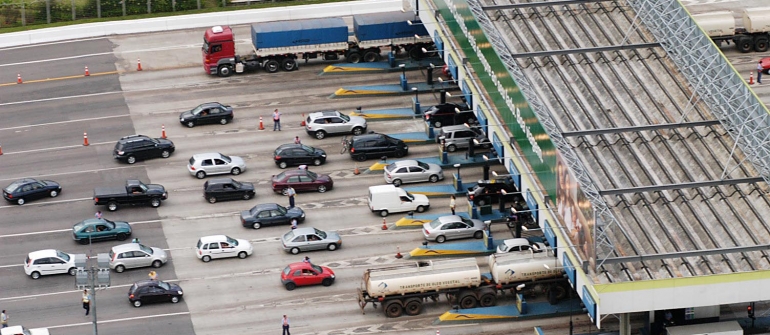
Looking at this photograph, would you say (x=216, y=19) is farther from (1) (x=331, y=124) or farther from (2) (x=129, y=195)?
(2) (x=129, y=195)

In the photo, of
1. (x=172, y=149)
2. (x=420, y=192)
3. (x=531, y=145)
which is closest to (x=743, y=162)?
(x=531, y=145)

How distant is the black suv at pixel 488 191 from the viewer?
126 meters

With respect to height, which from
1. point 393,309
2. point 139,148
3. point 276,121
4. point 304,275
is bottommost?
point 393,309

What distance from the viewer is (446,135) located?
133625 millimetres

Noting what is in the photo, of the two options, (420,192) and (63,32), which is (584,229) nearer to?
(420,192)

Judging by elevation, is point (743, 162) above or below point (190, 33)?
below

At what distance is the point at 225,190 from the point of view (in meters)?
128

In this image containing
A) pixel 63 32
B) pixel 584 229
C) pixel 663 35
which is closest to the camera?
pixel 584 229

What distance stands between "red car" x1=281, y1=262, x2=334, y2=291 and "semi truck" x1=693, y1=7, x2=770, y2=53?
143 ft

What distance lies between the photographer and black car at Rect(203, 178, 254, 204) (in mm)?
128125

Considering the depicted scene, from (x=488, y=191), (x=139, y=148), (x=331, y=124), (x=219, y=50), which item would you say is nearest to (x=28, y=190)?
(x=139, y=148)

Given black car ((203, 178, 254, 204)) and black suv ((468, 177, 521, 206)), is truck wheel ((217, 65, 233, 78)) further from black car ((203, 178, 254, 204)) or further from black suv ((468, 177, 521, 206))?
black suv ((468, 177, 521, 206))

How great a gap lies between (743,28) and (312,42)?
34306 millimetres

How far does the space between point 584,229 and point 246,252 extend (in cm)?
2500
